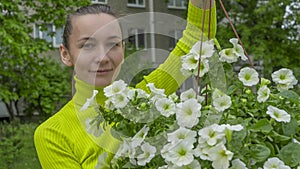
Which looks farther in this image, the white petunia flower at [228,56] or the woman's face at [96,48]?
the woman's face at [96,48]

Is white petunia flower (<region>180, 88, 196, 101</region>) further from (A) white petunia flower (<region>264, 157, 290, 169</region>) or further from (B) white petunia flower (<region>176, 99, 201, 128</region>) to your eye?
(A) white petunia flower (<region>264, 157, 290, 169</region>)

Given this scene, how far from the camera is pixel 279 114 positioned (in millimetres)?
1087

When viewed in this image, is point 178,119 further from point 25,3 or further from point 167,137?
point 25,3

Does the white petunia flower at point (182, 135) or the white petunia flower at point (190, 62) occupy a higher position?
the white petunia flower at point (190, 62)

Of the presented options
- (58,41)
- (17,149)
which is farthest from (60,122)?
(58,41)

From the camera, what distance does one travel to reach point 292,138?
1.08 meters

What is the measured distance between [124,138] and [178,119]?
0.13 m

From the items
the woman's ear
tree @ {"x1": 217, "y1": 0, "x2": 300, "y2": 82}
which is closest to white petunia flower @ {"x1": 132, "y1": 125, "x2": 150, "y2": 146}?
the woman's ear

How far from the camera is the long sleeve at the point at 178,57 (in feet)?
4.77

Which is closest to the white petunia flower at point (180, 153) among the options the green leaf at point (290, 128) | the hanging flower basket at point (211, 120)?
the hanging flower basket at point (211, 120)

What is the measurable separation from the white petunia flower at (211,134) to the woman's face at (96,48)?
441 mm

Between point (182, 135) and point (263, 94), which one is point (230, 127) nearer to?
point (182, 135)

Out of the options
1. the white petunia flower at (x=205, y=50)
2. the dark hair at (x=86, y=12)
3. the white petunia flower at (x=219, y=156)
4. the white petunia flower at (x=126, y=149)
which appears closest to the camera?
the white petunia flower at (x=219, y=156)

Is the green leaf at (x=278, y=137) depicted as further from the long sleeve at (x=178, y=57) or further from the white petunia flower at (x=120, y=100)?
the long sleeve at (x=178, y=57)
